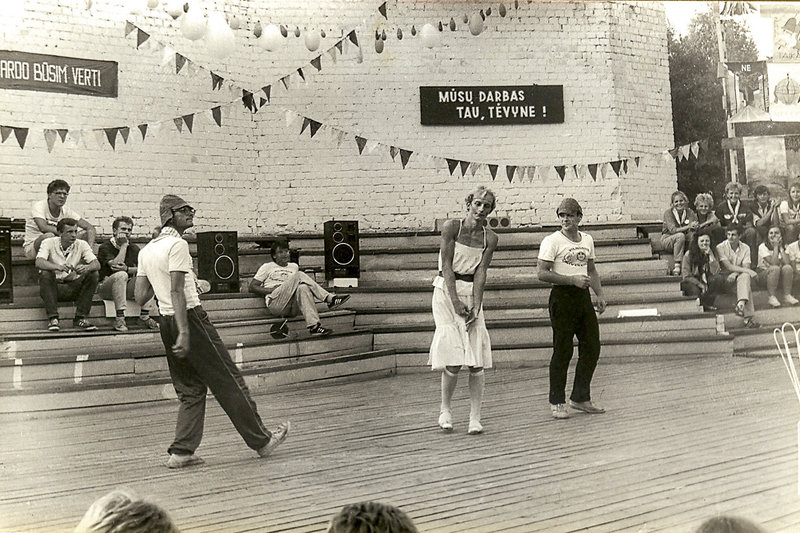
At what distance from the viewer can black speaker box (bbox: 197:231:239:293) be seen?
6422 millimetres

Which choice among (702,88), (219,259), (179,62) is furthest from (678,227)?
(179,62)

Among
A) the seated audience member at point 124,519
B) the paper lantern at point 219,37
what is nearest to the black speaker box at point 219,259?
the paper lantern at point 219,37

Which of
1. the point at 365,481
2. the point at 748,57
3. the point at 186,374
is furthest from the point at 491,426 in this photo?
the point at 748,57

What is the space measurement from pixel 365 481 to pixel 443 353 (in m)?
1.00

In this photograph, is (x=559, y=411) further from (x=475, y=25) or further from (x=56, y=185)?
(x=56, y=185)

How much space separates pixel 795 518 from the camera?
384 cm

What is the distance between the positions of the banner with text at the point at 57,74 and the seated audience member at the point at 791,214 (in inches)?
163

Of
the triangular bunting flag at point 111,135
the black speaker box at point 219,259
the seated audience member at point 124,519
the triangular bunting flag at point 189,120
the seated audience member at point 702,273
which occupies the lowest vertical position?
the seated audience member at point 124,519

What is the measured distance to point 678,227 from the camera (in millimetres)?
6715

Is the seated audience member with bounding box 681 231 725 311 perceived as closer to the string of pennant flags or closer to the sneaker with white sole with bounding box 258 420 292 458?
the string of pennant flags

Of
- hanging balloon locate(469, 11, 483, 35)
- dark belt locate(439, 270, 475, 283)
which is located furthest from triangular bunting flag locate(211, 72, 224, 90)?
dark belt locate(439, 270, 475, 283)

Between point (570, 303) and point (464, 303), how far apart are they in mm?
739

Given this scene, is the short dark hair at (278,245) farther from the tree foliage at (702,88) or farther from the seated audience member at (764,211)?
the seated audience member at (764,211)

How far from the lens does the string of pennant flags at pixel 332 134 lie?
6.32 metres
